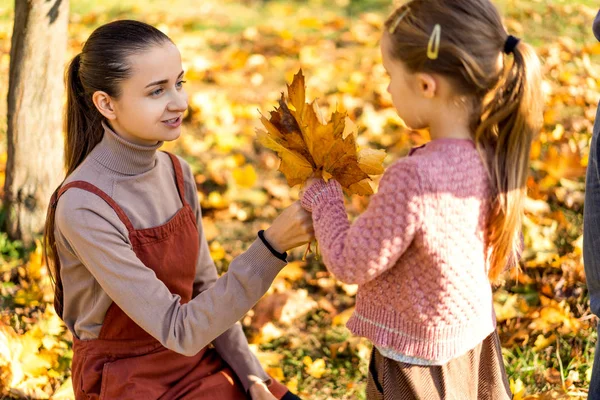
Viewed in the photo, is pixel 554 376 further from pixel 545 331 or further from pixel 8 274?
pixel 8 274

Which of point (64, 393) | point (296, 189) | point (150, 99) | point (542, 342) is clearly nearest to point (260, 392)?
point (64, 393)

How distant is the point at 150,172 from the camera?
2156 mm

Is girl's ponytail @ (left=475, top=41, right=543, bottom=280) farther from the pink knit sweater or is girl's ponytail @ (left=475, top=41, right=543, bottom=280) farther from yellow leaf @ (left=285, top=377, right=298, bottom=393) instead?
yellow leaf @ (left=285, top=377, right=298, bottom=393)

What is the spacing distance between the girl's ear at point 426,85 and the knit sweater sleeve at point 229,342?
98cm

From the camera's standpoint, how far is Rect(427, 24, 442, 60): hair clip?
60.6 inches

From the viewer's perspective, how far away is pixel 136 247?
2.05m

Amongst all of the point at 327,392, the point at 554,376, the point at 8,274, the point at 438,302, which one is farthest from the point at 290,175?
the point at 8,274

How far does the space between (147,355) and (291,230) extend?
604 mm

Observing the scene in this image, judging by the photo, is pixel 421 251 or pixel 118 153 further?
pixel 118 153

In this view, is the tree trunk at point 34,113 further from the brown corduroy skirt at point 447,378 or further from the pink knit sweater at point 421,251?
the brown corduroy skirt at point 447,378

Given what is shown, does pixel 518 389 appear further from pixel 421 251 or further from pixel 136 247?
pixel 136 247

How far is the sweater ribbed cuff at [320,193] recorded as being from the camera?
1.76 meters

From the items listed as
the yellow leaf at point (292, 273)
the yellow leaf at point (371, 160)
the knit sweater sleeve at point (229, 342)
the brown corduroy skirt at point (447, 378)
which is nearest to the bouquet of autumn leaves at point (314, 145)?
the yellow leaf at point (371, 160)

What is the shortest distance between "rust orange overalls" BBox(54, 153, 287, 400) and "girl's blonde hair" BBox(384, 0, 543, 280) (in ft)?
2.93
